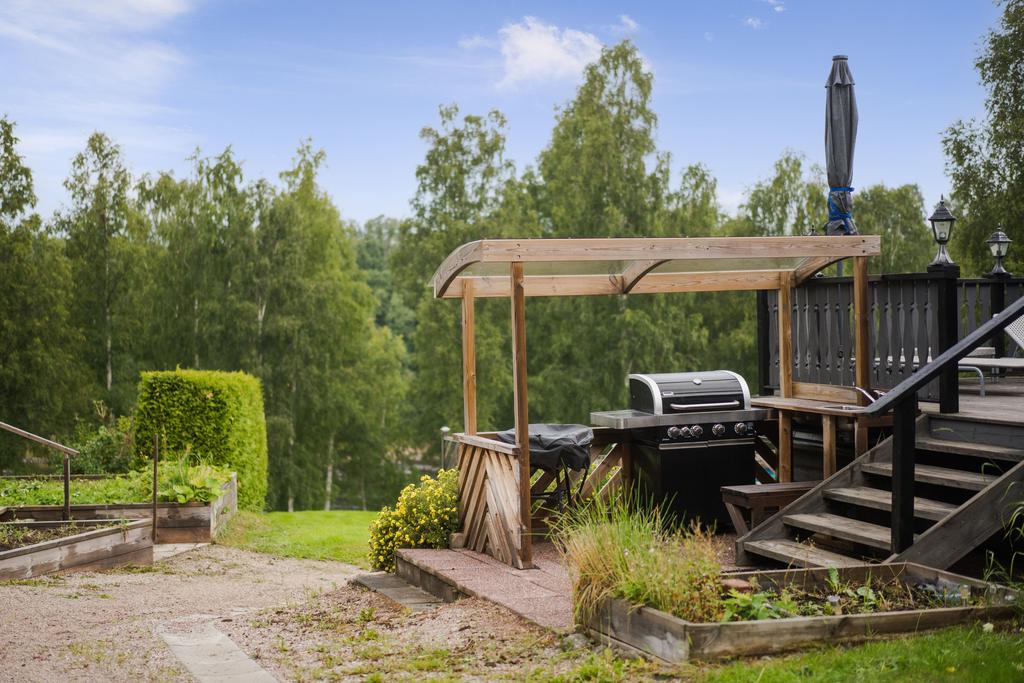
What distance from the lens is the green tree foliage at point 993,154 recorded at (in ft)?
75.2

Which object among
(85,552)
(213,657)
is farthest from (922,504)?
(85,552)

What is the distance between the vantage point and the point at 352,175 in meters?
37.0

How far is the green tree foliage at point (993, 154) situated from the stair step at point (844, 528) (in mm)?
18244

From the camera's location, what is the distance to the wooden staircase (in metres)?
5.46

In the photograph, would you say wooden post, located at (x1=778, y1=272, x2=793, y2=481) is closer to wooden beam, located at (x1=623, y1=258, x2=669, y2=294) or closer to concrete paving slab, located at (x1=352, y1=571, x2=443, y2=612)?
wooden beam, located at (x1=623, y1=258, x2=669, y2=294)

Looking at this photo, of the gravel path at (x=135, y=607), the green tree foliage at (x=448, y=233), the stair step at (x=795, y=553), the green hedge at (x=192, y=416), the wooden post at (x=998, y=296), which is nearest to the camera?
the gravel path at (x=135, y=607)

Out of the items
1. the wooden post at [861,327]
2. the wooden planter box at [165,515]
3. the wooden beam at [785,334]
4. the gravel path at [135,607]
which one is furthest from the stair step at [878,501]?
the wooden planter box at [165,515]

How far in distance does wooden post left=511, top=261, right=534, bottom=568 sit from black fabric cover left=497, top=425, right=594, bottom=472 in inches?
23.7

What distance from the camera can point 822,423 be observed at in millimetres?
8055

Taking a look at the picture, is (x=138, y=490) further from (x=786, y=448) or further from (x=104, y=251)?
(x=104, y=251)

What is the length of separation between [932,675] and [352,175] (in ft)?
114

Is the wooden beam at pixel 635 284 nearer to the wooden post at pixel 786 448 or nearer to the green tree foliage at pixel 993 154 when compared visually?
the wooden post at pixel 786 448

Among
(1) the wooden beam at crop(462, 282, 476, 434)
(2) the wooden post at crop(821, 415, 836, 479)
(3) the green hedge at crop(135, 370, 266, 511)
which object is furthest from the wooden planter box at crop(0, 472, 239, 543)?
(2) the wooden post at crop(821, 415, 836, 479)

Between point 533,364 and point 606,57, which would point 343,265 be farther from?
point 606,57
